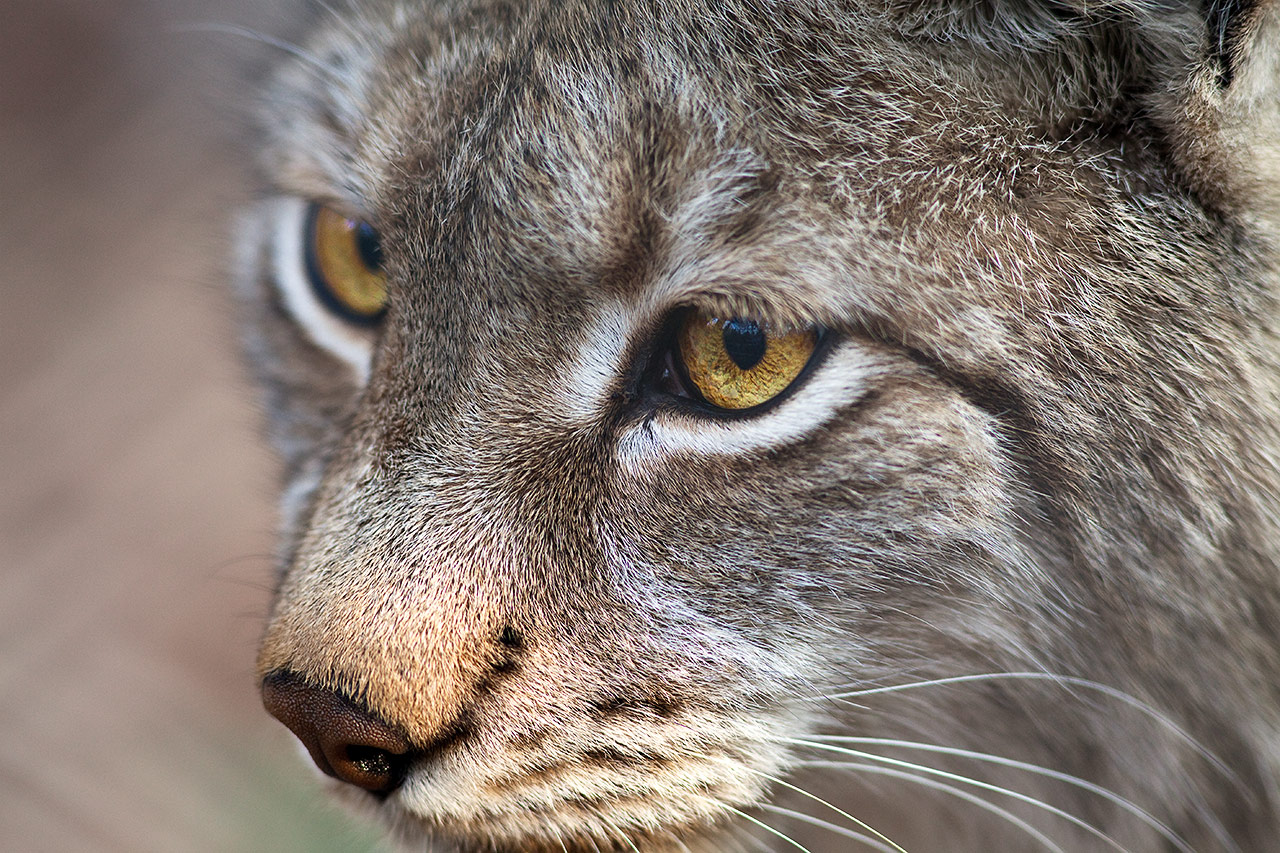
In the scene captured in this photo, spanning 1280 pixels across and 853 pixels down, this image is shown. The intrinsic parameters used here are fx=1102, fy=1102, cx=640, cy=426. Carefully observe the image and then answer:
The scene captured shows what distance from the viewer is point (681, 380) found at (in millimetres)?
1400

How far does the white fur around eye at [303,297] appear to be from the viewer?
1812mm

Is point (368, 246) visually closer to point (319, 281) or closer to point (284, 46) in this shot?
point (319, 281)

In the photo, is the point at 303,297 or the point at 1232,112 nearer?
the point at 1232,112

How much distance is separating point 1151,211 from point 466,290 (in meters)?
0.84

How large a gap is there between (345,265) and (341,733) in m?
0.81

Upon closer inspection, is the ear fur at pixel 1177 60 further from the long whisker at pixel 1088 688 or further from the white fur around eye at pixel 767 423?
the long whisker at pixel 1088 688

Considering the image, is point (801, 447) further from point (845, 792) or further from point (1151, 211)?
point (845, 792)

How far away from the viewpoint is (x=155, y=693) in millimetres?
2797

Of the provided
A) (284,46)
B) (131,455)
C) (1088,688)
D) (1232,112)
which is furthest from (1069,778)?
(131,455)

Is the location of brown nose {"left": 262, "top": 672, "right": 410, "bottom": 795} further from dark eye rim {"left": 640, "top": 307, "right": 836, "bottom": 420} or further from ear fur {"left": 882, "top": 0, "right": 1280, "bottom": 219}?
ear fur {"left": 882, "top": 0, "right": 1280, "bottom": 219}

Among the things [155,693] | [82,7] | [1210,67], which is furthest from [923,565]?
[82,7]

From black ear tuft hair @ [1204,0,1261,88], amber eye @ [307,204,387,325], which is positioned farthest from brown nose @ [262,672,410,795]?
black ear tuft hair @ [1204,0,1261,88]

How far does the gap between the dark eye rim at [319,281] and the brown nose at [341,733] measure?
2.16 feet

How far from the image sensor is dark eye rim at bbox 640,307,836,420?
1341mm
